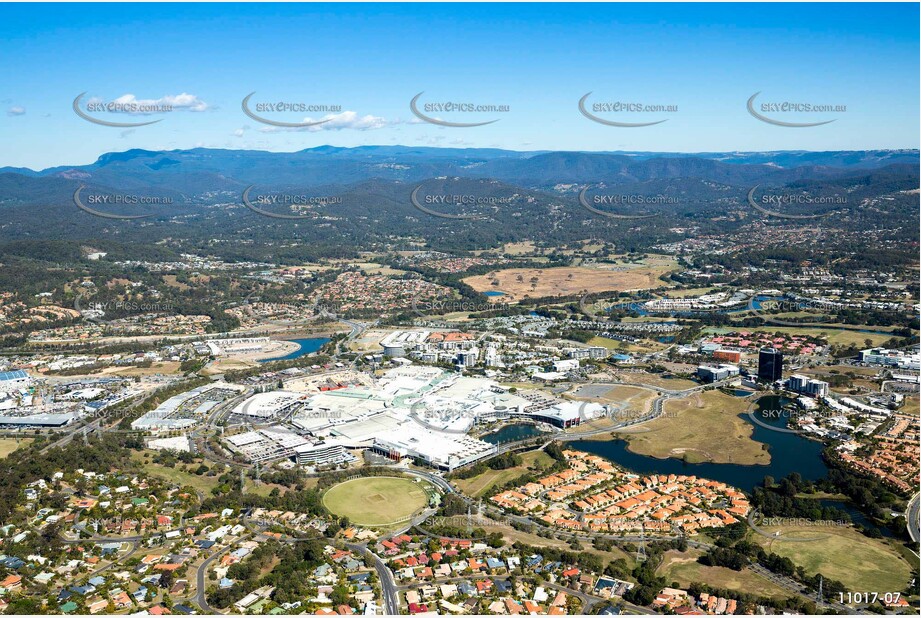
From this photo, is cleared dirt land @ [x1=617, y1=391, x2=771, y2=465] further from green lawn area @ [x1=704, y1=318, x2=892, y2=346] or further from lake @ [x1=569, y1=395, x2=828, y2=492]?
green lawn area @ [x1=704, y1=318, x2=892, y2=346]

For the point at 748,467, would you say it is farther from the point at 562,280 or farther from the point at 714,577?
the point at 562,280

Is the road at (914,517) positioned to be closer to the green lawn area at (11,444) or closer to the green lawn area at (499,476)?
the green lawn area at (499,476)

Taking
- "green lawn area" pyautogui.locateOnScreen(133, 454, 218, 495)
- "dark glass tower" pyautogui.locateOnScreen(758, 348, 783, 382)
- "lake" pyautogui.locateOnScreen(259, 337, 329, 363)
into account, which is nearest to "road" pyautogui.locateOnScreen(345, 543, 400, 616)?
"green lawn area" pyautogui.locateOnScreen(133, 454, 218, 495)

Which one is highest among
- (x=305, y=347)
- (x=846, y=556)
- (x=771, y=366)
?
(x=771, y=366)

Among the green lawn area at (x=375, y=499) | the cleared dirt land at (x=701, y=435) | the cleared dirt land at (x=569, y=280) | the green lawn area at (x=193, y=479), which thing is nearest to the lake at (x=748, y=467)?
the cleared dirt land at (x=701, y=435)

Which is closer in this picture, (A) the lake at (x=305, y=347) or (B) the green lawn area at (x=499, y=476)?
(B) the green lawn area at (x=499, y=476)

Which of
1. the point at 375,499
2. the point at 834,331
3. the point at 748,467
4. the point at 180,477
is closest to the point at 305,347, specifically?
the point at 180,477
